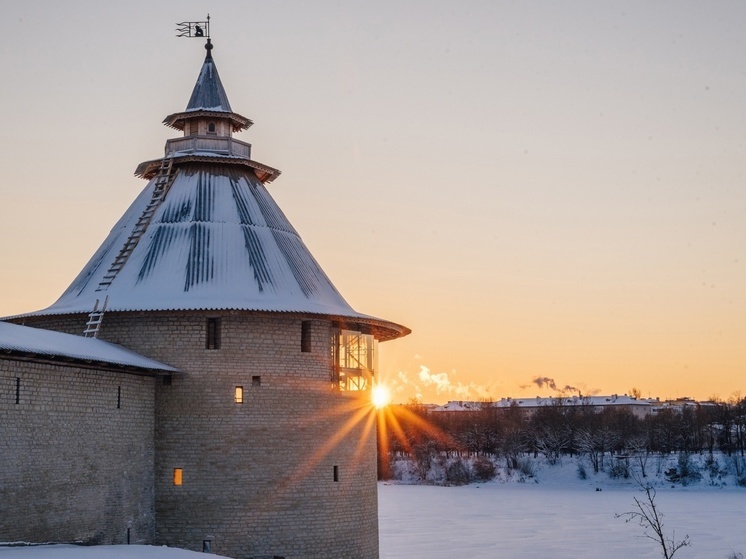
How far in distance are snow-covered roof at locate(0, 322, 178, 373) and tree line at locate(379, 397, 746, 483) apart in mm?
46985

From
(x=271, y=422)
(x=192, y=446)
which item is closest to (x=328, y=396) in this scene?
(x=271, y=422)

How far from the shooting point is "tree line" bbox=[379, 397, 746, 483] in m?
65.5

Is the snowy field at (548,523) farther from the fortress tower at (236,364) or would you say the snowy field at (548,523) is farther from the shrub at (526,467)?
the fortress tower at (236,364)

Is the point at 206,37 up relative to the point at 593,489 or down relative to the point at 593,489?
up

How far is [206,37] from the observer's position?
74.9 feet

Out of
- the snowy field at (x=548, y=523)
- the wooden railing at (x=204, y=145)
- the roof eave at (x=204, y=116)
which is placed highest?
the roof eave at (x=204, y=116)

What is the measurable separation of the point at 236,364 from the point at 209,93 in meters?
6.78

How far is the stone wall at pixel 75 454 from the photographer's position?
1370cm

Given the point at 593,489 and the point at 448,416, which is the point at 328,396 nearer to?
the point at 593,489

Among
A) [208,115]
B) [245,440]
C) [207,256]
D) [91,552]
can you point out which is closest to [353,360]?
[245,440]

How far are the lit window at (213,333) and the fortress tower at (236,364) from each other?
0.02 meters

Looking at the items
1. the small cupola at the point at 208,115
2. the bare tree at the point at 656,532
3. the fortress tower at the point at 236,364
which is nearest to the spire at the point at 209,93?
the small cupola at the point at 208,115

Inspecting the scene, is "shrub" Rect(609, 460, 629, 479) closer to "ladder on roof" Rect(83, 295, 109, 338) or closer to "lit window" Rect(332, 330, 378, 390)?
"lit window" Rect(332, 330, 378, 390)

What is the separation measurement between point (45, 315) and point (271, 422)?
446 cm
